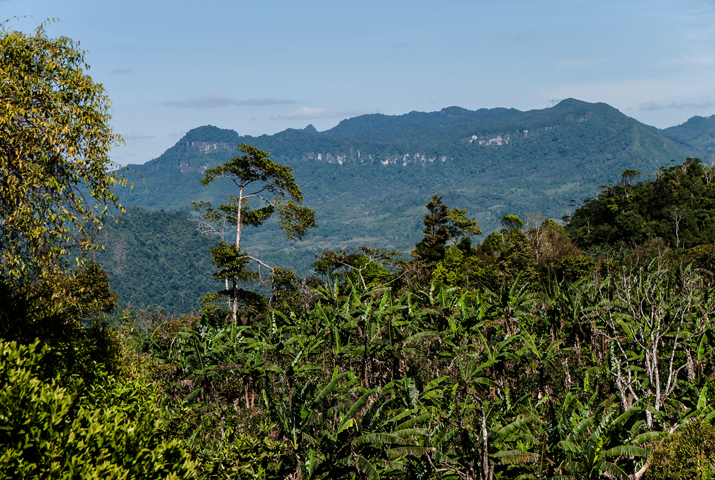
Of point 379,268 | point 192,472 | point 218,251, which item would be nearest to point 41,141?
point 192,472

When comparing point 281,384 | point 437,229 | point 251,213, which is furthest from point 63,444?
point 437,229

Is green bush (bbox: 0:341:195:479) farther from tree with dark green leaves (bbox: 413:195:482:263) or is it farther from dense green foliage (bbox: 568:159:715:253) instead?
dense green foliage (bbox: 568:159:715:253)

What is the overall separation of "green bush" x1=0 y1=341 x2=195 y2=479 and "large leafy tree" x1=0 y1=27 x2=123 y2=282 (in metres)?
3.33

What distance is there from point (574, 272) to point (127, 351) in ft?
115

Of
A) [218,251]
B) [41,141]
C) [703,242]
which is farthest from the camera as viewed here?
[703,242]

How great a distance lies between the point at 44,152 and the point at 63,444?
524 centimetres

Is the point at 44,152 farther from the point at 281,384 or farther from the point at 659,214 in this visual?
the point at 659,214

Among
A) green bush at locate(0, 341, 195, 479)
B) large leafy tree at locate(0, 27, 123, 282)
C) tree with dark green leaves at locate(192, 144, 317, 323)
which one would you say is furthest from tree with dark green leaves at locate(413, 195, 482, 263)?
green bush at locate(0, 341, 195, 479)

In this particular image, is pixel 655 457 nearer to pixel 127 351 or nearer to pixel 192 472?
pixel 192 472

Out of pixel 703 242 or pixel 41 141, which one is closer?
pixel 41 141

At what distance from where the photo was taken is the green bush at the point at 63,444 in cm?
501

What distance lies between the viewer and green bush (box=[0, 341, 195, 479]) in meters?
5.01

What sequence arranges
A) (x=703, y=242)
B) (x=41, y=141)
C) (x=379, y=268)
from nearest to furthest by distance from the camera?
(x=41, y=141) → (x=379, y=268) → (x=703, y=242)

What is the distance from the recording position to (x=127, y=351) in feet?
44.8
